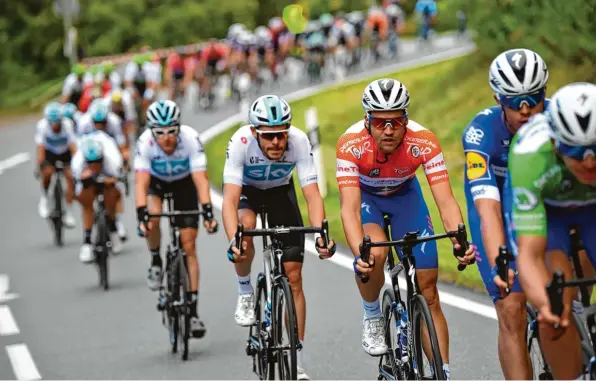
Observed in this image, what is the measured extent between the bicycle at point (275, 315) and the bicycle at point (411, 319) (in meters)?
0.60

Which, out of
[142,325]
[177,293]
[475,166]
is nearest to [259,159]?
[177,293]

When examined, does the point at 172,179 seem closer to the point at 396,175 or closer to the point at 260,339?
the point at 260,339

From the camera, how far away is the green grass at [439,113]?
59.5 ft

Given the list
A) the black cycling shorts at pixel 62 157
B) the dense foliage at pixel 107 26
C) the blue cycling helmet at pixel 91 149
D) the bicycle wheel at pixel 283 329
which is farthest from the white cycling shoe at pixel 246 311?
the dense foliage at pixel 107 26

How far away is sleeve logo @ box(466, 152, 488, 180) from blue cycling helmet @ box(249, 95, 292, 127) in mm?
1818

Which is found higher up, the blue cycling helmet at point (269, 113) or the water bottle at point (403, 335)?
the blue cycling helmet at point (269, 113)

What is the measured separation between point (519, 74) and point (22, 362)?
581 centimetres

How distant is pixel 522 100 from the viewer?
652 centimetres

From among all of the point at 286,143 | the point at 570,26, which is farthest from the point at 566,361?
the point at 570,26

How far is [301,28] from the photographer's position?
134 feet

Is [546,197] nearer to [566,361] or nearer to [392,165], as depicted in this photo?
[566,361]

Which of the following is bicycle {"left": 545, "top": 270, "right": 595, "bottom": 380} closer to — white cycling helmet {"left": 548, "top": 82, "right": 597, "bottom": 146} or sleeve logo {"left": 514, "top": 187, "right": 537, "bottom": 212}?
sleeve logo {"left": 514, "top": 187, "right": 537, "bottom": 212}

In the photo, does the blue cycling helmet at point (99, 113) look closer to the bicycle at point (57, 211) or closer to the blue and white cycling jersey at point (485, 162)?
the bicycle at point (57, 211)

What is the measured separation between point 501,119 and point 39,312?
24.3 feet
